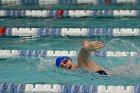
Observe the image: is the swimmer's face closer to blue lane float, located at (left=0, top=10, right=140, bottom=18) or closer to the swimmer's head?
the swimmer's head

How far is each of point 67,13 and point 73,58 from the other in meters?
2.65

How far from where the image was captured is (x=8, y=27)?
759cm

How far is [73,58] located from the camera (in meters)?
5.83

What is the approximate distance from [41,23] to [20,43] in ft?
4.31

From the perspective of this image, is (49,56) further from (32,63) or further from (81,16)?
(81,16)

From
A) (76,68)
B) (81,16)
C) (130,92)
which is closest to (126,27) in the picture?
(81,16)

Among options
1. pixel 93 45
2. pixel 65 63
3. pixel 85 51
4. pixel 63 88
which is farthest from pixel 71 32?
pixel 93 45

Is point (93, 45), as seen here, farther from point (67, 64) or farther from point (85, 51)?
point (67, 64)

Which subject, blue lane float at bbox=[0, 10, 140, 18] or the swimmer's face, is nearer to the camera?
the swimmer's face

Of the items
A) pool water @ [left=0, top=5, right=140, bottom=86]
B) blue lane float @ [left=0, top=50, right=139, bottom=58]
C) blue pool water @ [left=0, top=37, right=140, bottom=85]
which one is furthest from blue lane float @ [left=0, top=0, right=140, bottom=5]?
blue lane float @ [left=0, top=50, right=139, bottom=58]

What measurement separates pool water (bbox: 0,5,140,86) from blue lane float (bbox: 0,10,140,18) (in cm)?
21

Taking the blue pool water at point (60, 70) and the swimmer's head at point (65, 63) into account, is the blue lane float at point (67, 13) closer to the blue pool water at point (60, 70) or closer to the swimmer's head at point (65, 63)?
the blue pool water at point (60, 70)

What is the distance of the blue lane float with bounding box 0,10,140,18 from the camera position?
8.21 metres

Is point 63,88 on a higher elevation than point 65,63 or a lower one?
lower
